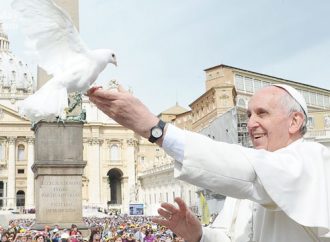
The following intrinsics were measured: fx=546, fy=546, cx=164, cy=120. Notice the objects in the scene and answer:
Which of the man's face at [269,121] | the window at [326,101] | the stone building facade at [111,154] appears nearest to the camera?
the man's face at [269,121]

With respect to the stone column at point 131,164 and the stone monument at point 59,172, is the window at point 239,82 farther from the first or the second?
the stone monument at point 59,172

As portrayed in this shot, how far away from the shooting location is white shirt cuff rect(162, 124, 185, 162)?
63.8 inches

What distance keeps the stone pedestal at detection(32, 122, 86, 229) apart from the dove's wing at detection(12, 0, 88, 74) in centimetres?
1254

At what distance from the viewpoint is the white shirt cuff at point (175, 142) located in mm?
1620

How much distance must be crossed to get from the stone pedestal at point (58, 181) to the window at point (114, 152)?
62.0 metres

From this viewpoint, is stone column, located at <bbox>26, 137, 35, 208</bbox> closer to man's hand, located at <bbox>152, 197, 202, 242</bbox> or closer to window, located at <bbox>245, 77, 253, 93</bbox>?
window, located at <bbox>245, 77, 253, 93</bbox>

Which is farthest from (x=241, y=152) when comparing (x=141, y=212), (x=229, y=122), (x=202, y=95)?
(x=202, y=95)

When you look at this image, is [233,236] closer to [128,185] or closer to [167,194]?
[167,194]

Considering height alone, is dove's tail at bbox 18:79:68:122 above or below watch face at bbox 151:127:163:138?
above

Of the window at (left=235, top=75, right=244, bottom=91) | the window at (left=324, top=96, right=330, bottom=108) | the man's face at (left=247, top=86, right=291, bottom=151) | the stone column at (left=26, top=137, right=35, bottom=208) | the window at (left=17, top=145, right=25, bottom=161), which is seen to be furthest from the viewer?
the window at (left=17, top=145, right=25, bottom=161)

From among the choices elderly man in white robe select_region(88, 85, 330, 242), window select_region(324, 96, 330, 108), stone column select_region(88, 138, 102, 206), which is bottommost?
elderly man in white robe select_region(88, 85, 330, 242)

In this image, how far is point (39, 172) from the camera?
1480 cm

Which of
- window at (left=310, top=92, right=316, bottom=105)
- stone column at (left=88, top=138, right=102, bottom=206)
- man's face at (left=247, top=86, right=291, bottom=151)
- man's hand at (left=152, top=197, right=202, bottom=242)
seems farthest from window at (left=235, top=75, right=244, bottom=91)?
man's face at (left=247, top=86, right=291, bottom=151)

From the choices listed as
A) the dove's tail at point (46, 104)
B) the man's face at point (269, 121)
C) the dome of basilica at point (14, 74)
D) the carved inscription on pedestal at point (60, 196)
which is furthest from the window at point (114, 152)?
the man's face at point (269, 121)
